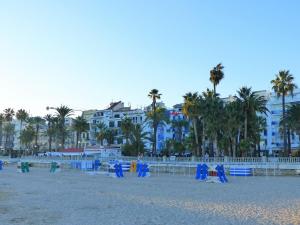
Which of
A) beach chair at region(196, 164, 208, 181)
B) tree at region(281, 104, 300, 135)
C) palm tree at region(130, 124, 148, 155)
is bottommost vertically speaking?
beach chair at region(196, 164, 208, 181)

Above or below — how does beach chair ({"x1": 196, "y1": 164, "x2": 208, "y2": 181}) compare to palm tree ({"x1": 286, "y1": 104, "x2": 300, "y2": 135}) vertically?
below

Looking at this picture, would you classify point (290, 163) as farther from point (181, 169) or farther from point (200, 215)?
point (200, 215)

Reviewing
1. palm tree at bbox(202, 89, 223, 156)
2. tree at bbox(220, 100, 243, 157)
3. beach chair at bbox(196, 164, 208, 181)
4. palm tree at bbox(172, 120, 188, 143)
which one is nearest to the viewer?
beach chair at bbox(196, 164, 208, 181)

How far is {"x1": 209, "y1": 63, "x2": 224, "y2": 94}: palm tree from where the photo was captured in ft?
231

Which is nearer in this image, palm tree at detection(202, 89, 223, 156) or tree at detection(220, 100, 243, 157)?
tree at detection(220, 100, 243, 157)

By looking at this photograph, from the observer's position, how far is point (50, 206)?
18719 millimetres

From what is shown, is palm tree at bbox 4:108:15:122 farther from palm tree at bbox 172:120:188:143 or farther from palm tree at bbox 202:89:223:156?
palm tree at bbox 202:89:223:156

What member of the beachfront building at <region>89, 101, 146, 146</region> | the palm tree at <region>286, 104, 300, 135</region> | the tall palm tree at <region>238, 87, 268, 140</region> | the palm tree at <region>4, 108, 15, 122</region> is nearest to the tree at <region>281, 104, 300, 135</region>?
the palm tree at <region>286, 104, 300, 135</region>

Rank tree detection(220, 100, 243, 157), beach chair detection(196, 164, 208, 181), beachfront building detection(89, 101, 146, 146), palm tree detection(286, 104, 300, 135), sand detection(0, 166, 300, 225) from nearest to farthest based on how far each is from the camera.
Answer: sand detection(0, 166, 300, 225) → beach chair detection(196, 164, 208, 181) → tree detection(220, 100, 243, 157) → palm tree detection(286, 104, 300, 135) → beachfront building detection(89, 101, 146, 146)

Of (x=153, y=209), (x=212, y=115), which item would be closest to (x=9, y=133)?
(x=212, y=115)

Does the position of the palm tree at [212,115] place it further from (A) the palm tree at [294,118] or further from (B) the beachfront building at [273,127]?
(B) the beachfront building at [273,127]

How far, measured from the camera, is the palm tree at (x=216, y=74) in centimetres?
7038

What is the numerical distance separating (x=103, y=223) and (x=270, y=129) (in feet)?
313

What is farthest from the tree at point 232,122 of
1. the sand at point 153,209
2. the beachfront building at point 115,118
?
the beachfront building at point 115,118
